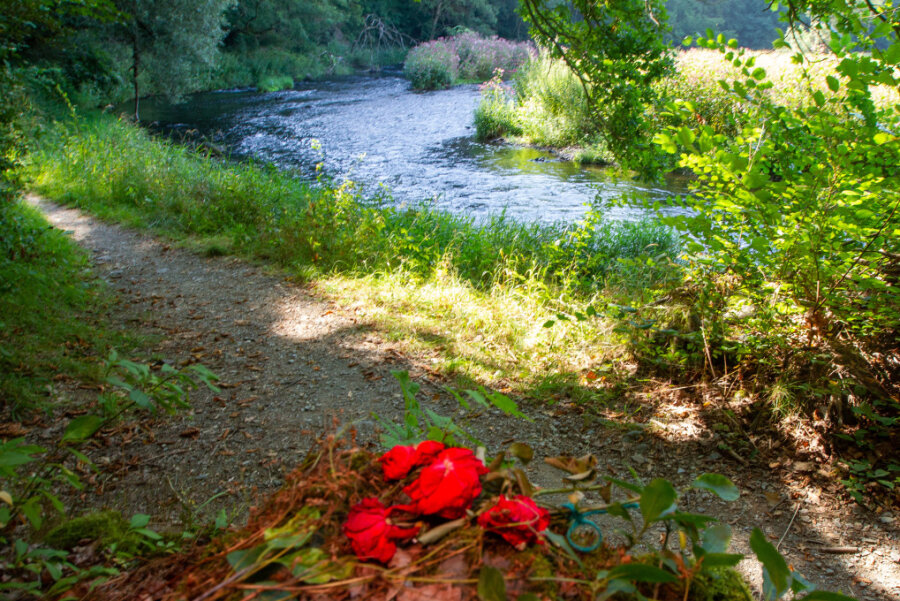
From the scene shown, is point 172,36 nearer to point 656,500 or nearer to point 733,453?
point 733,453

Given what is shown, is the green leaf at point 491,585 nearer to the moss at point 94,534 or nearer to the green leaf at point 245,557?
the green leaf at point 245,557

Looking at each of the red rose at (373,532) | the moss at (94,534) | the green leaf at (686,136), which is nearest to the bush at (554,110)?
the green leaf at (686,136)

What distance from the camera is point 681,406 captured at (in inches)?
134

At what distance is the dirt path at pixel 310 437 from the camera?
244cm

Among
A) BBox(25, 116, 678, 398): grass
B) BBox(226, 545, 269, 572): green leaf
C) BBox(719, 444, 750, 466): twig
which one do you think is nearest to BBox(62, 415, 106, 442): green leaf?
BBox(226, 545, 269, 572): green leaf

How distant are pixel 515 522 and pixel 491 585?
134 mm

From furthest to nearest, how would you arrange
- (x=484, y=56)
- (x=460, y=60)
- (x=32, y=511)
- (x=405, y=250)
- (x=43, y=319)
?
1. (x=460, y=60)
2. (x=484, y=56)
3. (x=405, y=250)
4. (x=43, y=319)
5. (x=32, y=511)

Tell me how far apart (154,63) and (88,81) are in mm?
1833

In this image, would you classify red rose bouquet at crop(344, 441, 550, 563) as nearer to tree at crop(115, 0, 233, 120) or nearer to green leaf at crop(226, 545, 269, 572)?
green leaf at crop(226, 545, 269, 572)

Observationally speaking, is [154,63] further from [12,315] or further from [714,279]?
[714,279]

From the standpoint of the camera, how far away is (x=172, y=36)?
1584 centimetres

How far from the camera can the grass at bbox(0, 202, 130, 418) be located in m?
3.18

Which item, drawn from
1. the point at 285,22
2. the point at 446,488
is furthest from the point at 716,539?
the point at 285,22

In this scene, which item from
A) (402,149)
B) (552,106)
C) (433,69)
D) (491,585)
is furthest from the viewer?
(433,69)
